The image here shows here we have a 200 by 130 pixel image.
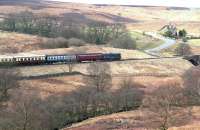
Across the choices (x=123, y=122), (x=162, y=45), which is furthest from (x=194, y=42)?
(x=123, y=122)

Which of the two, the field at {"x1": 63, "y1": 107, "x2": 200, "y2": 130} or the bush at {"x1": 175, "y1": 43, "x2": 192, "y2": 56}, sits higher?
the field at {"x1": 63, "y1": 107, "x2": 200, "y2": 130}

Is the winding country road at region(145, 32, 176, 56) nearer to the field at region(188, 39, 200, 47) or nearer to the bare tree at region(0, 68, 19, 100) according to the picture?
the field at region(188, 39, 200, 47)

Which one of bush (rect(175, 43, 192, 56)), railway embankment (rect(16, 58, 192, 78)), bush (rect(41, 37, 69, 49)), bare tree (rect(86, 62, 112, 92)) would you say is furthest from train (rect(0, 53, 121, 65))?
bush (rect(41, 37, 69, 49))

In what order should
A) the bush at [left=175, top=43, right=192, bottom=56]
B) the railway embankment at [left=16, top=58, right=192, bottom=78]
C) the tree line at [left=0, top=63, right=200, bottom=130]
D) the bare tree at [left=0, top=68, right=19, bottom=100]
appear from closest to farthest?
1. the tree line at [left=0, top=63, right=200, bottom=130]
2. the bare tree at [left=0, top=68, right=19, bottom=100]
3. the railway embankment at [left=16, top=58, right=192, bottom=78]
4. the bush at [left=175, top=43, right=192, bottom=56]

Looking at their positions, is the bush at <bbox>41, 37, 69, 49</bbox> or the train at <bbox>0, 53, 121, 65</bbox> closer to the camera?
the train at <bbox>0, 53, 121, 65</bbox>

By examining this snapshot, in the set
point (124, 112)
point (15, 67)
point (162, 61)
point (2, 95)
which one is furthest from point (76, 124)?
point (162, 61)

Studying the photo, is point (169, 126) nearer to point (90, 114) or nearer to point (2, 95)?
point (90, 114)
